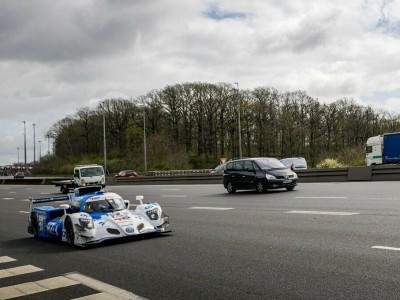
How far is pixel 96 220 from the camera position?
36.2 ft

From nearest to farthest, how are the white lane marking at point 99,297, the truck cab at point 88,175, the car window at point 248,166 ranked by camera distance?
the white lane marking at point 99,297 → the car window at point 248,166 → the truck cab at point 88,175

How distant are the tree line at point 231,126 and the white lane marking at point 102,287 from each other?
231ft

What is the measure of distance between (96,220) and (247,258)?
4020 millimetres

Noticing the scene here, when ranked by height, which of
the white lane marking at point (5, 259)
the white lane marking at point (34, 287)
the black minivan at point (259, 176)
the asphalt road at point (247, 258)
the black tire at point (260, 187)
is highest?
the black minivan at point (259, 176)

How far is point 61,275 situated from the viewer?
8.12 metres

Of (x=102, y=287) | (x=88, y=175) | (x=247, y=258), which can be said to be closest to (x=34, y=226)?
(x=102, y=287)

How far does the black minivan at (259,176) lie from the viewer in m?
23.0

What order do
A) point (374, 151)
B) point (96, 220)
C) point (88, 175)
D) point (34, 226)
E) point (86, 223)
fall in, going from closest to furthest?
point (86, 223), point (96, 220), point (34, 226), point (88, 175), point (374, 151)

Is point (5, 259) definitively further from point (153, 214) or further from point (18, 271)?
point (153, 214)

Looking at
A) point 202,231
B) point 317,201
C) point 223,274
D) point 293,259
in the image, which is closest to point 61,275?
point 223,274

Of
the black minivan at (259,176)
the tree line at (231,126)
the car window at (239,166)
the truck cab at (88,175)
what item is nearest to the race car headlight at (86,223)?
the black minivan at (259,176)

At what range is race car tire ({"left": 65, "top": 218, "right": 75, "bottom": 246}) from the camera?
440 inches

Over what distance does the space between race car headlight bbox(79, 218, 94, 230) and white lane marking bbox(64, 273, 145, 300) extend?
8.77 ft

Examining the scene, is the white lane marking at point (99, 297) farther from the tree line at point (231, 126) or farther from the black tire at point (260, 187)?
the tree line at point (231, 126)
